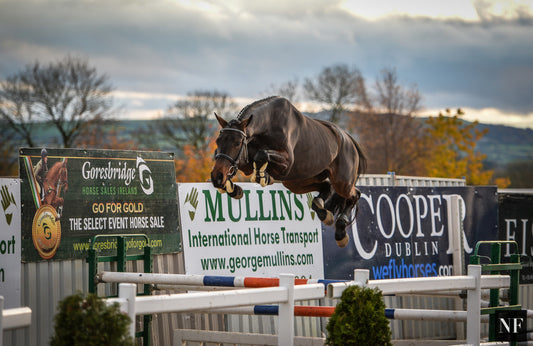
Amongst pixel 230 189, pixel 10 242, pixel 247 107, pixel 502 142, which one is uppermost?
pixel 502 142

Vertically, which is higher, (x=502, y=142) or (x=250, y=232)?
(x=502, y=142)

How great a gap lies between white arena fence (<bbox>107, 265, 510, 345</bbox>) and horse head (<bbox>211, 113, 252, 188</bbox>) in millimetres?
736

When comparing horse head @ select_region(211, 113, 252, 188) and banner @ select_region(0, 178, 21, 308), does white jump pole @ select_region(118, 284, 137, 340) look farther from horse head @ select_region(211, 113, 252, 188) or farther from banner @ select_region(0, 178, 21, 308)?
banner @ select_region(0, 178, 21, 308)

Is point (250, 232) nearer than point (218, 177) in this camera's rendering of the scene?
No

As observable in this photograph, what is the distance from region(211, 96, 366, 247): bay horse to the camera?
3.75 meters

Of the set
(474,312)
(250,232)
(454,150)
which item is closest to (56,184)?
(250,232)

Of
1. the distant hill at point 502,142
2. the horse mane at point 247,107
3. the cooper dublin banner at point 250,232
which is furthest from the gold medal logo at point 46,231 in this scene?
the distant hill at point 502,142

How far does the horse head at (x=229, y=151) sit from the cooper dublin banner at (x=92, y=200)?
4.04m

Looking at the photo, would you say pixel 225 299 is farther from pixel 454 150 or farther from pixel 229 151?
pixel 454 150

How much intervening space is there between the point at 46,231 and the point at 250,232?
298 cm

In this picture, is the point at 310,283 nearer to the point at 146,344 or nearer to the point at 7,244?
the point at 146,344

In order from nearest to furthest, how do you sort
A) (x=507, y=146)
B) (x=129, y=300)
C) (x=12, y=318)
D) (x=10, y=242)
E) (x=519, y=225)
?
(x=12, y=318) < (x=129, y=300) < (x=10, y=242) < (x=519, y=225) < (x=507, y=146)

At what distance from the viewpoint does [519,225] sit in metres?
13.8

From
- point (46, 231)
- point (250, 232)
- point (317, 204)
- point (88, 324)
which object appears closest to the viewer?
point (88, 324)
